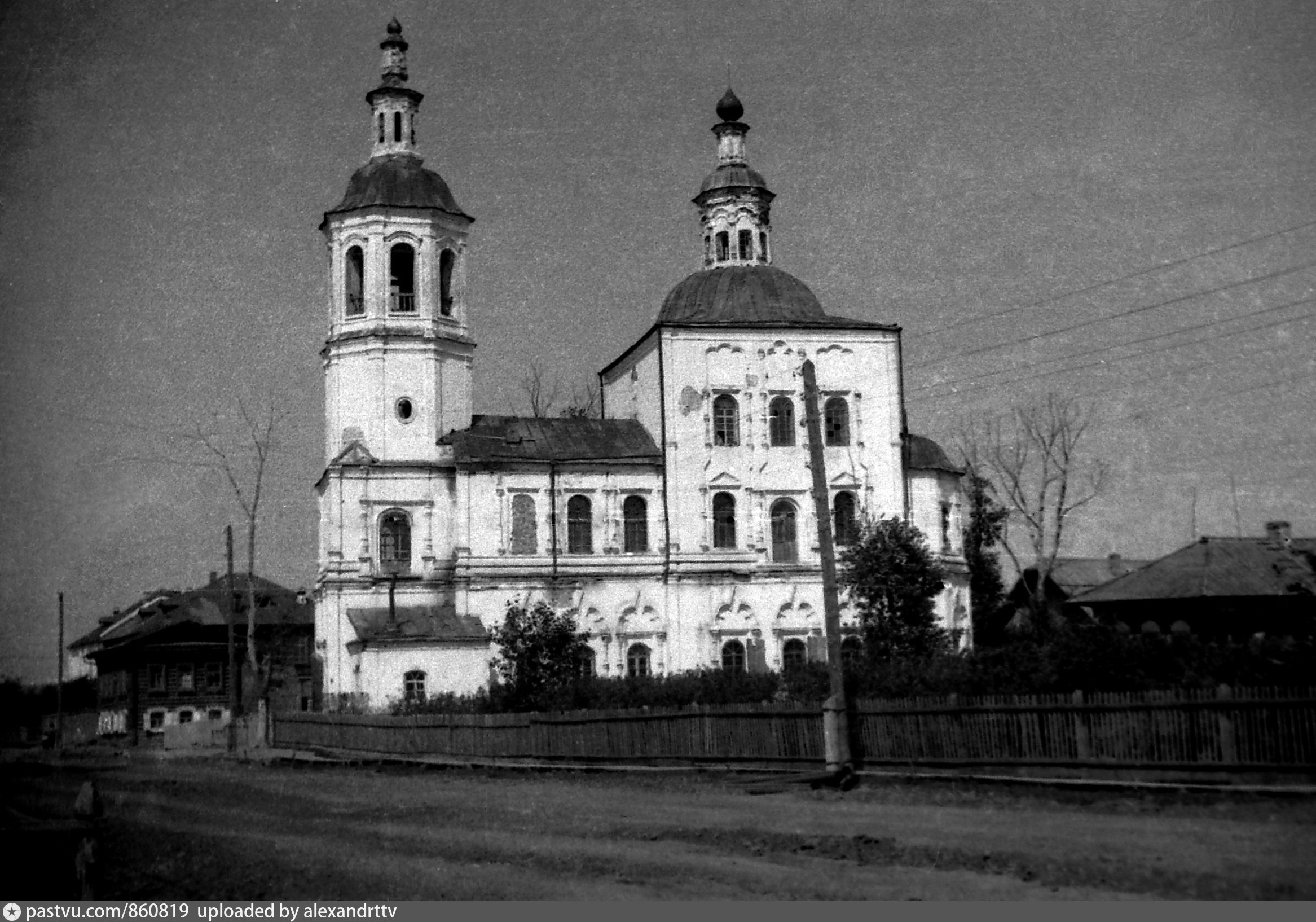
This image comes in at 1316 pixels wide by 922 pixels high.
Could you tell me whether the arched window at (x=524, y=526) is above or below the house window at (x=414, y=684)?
above

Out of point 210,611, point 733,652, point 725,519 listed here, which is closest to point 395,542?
point 725,519

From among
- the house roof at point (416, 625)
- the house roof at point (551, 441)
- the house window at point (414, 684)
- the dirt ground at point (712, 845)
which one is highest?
the house roof at point (551, 441)

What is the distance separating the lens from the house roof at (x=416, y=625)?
46.4m

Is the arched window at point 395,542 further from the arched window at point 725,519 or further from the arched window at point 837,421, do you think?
the arched window at point 837,421

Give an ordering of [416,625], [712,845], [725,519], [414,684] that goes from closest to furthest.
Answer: [712,845], [414,684], [416,625], [725,519]

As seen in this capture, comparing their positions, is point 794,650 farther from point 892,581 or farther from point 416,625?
point 416,625

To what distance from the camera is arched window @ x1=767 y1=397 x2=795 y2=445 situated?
168 feet

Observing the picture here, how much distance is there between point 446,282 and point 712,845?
36977 millimetres

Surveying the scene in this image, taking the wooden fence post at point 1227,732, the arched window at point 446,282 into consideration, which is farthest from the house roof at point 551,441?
the wooden fence post at point 1227,732

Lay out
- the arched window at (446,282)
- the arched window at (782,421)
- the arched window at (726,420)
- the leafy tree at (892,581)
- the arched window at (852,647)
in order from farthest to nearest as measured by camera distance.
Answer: the arched window at (446,282), the arched window at (782,421), the arched window at (726,420), the arched window at (852,647), the leafy tree at (892,581)

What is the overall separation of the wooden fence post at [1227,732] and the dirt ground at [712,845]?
Result: 2.17ft

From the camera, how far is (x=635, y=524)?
50.7 meters

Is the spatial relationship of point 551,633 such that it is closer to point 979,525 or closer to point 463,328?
point 463,328

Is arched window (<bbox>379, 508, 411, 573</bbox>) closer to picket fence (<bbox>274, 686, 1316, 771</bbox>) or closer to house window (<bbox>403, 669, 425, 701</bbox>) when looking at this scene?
house window (<bbox>403, 669, 425, 701</bbox>)
